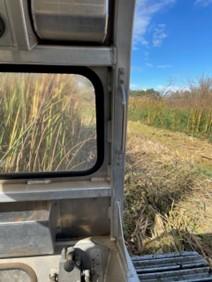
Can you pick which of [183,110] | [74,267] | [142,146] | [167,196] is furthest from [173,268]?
[183,110]

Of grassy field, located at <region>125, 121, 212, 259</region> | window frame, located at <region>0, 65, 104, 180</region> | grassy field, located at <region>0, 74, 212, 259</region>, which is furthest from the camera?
grassy field, located at <region>125, 121, 212, 259</region>

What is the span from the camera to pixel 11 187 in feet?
3.82

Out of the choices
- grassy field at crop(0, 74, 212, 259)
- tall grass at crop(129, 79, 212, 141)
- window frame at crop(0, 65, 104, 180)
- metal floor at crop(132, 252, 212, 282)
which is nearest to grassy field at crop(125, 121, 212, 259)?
grassy field at crop(0, 74, 212, 259)

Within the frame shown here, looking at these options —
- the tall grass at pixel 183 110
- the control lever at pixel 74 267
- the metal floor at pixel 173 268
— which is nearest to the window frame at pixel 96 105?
the control lever at pixel 74 267

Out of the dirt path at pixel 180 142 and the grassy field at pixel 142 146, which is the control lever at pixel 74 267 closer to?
the grassy field at pixel 142 146

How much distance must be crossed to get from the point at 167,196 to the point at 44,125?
7.39ft

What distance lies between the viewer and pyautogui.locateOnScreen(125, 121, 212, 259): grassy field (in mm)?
2652

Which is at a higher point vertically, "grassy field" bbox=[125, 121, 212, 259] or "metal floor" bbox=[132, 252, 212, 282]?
"metal floor" bbox=[132, 252, 212, 282]

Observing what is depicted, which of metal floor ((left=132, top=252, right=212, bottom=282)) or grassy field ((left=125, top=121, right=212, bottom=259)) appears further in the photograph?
grassy field ((left=125, top=121, right=212, bottom=259))

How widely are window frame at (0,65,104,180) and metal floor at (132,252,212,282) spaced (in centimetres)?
93

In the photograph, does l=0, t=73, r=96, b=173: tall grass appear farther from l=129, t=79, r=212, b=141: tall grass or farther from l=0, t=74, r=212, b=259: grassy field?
l=129, t=79, r=212, b=141: tall grass

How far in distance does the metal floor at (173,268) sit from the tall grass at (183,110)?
6.75 ft

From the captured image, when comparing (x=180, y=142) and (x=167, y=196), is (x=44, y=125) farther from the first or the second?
(x=180, y=142)

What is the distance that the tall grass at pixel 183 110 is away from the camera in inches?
153
